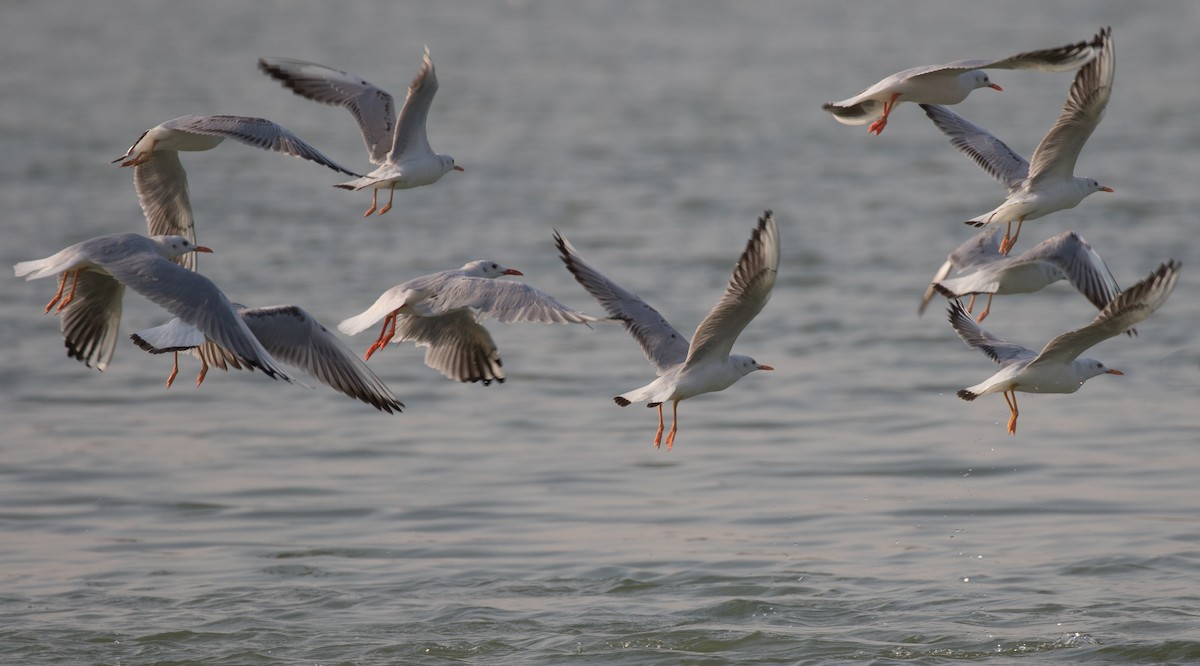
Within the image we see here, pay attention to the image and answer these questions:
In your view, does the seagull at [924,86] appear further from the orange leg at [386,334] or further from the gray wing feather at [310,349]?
the gray wing feather at [310,349]

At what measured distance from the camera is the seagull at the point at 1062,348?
783 cm

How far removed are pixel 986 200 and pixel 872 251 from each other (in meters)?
3.82

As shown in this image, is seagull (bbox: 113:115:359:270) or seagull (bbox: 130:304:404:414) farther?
seagull (bbox: 113:115:359:270)

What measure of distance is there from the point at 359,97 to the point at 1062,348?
425 centimetres

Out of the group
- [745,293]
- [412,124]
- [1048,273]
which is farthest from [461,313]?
[1048,273]

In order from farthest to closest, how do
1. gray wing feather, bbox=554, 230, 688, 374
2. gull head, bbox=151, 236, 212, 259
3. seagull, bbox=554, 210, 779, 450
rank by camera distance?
gull head, bbox=151, 236, 212, 259 → gray wing feather, bbox=554, 230, 688, 374 → seagull, bbox=554, 210, 779, 450

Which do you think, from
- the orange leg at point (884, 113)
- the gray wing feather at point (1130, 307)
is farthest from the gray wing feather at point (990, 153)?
the gray wing feather at point (1130, 307)

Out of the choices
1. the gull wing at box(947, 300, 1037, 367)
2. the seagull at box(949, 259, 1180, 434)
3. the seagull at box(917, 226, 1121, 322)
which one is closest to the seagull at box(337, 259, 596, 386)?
the seagull at box(917, 226, 1121, 322)


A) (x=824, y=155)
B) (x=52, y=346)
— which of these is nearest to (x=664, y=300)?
(x=52, y=346)

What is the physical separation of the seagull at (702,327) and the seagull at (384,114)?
1.09 meters

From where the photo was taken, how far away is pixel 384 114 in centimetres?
1055

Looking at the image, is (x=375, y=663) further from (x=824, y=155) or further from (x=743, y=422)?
→ (x=824, y=155)

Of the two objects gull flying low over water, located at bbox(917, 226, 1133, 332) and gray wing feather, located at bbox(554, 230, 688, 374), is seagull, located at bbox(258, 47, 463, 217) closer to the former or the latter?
gray wing feather, located at bbox(554, 230, 688, 374)

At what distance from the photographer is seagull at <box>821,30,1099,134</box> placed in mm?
8289
